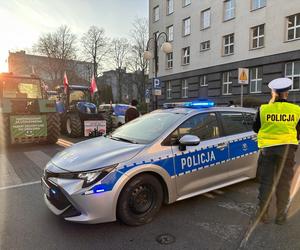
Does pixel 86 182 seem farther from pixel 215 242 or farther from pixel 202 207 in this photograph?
pixel 202 207

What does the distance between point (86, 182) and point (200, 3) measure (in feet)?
90.7

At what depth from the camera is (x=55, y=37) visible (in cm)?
4891

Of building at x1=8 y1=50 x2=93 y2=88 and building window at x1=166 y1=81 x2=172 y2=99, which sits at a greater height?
building at x1=8 y1=50 x2=93 y2=88

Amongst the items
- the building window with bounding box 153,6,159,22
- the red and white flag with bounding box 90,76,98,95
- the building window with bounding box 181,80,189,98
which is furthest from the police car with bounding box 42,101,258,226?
the building window with bounding box 153,6,159,22

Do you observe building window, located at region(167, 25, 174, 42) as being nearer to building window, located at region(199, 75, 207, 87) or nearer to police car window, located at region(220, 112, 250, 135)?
building window, located at region(199, 75, 207, 87)

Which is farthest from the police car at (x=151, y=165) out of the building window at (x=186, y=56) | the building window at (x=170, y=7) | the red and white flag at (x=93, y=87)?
the building window at (x=170, y=7)

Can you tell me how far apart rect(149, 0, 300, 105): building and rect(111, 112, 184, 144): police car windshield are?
666 inches

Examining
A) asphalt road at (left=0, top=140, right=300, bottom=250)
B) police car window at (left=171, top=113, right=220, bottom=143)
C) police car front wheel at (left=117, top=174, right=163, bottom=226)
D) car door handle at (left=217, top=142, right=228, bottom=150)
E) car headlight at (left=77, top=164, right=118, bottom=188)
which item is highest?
police car window at (left=171, top=113, right=220, bottom=143)

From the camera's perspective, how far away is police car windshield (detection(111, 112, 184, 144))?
167 inches

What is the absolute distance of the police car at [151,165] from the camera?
11.3 ft

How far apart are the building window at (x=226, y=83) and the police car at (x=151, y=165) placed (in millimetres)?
20322

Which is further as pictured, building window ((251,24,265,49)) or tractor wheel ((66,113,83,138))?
building window ((251,24,265,49))

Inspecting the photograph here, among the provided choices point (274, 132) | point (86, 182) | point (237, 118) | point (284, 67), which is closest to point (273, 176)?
point (274, 132)

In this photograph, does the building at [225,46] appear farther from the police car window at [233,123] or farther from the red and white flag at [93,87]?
the police car window at [233,123]
